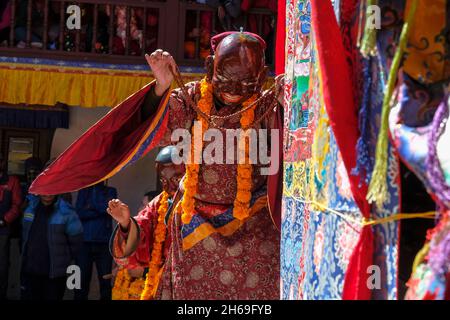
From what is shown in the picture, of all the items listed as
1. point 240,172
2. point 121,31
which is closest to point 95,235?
point 121,31

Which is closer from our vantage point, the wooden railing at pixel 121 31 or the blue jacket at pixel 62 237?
the blue jacket at pixel 62 237

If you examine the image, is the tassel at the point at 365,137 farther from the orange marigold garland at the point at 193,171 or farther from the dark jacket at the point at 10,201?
the dark jacket at the point at 10,201

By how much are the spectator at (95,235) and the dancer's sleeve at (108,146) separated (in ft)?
16.4

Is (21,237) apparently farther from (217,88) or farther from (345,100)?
(345,100)

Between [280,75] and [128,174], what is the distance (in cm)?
684

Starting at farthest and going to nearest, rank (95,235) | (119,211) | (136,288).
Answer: (95,235)
(136,288)
(119,211)

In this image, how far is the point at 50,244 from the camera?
367 inches

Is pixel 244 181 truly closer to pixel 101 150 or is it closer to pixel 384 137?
pixel 101 150

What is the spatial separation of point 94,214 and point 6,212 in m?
1.00

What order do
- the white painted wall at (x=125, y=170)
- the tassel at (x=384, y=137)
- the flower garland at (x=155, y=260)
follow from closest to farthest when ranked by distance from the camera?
the tassel at (x=384, y=137), the flower garland at (x=155, y=260), the white painted wall at (x=125, y=170)

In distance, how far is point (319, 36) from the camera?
3.15 metres

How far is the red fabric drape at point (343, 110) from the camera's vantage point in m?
2.90

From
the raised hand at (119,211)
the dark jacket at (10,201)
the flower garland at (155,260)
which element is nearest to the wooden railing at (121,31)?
the dark jacket at (10,201)

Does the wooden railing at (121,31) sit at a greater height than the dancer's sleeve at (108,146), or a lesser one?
greater
